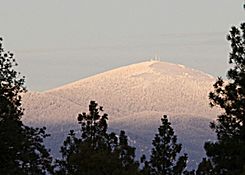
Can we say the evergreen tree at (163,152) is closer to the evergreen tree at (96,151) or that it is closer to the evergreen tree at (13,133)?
the evergreen tree at (96,151)

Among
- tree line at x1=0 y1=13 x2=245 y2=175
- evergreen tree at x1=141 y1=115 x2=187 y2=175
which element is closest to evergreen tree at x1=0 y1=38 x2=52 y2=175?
tree line at x1=0 y1=13 x2=245 y2=175

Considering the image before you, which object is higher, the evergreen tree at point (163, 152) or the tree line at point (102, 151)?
the evergreen tree at point (163, 152)

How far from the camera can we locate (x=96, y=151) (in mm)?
45594

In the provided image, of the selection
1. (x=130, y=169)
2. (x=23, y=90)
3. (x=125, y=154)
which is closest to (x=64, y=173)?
(x=125, y=154)

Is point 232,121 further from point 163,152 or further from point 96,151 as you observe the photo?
point 163,152

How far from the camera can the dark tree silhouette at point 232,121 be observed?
39.4 metres

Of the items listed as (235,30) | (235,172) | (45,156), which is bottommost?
(235,172)

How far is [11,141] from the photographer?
38000 millimetres

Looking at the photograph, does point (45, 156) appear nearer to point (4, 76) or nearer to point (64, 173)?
point (4, 76)

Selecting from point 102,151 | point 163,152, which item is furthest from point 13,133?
point 163,152

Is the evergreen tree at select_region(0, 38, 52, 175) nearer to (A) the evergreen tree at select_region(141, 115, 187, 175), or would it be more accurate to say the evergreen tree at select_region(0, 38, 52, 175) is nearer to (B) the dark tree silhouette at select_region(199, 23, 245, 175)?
(B) the dark tree silhouette at select_region(199, 23, 245, 175)

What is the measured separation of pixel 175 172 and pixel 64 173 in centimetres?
711

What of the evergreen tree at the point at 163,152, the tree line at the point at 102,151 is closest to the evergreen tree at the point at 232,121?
the tree line at the point at 102,151

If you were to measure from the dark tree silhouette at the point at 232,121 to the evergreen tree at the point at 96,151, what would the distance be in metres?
5.16
